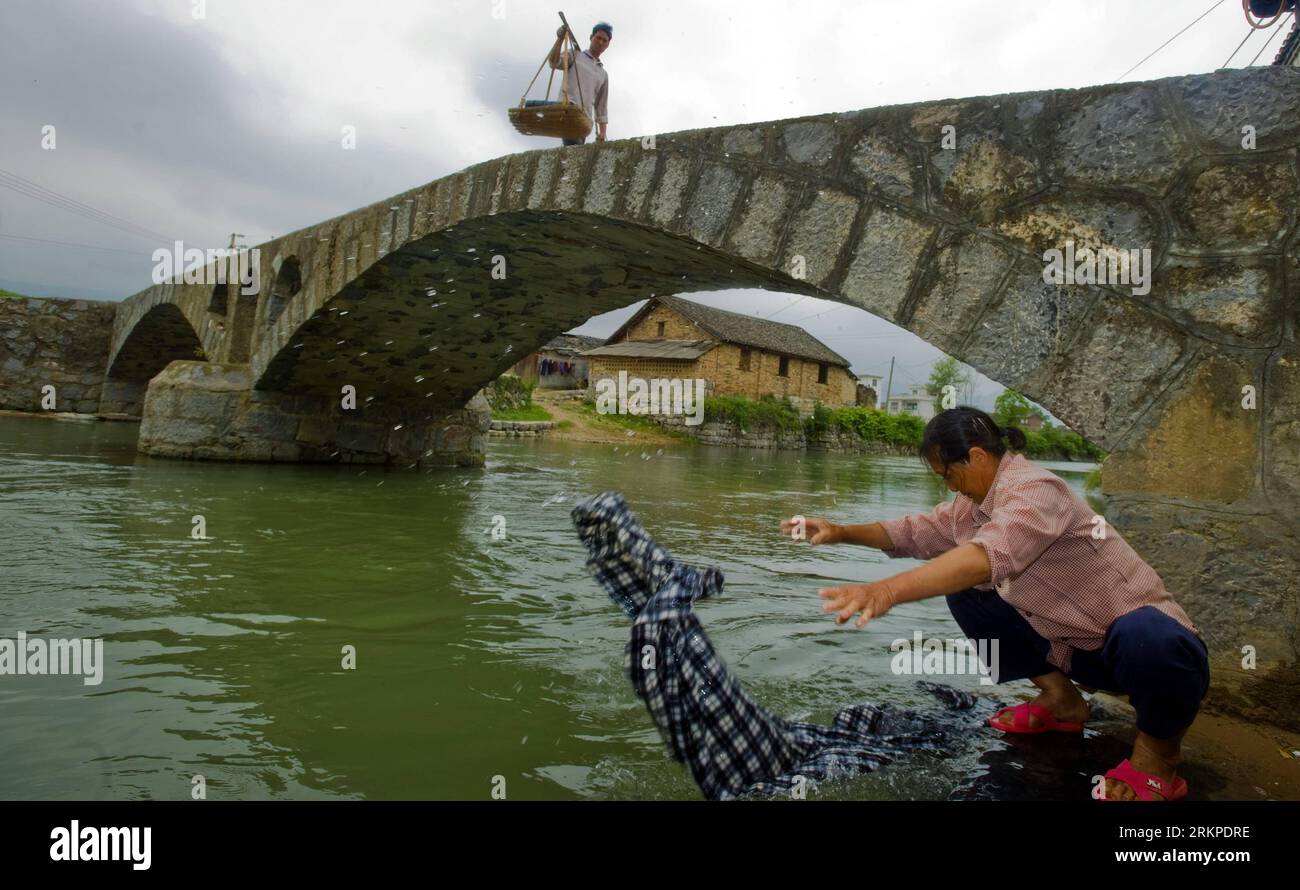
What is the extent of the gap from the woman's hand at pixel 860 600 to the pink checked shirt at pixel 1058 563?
35 centimetres

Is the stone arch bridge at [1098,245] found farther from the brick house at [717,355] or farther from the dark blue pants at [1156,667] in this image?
the brick house at [717,355]

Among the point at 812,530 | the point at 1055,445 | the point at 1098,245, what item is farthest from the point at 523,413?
the point at 1055,445

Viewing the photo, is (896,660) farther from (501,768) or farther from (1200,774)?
(501,768)

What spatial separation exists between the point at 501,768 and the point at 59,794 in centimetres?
107

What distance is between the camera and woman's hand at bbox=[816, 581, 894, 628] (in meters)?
1.75

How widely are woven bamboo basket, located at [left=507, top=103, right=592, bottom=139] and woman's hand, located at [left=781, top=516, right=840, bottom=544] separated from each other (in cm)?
463

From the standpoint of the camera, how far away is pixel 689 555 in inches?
237

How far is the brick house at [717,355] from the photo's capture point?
101 feet

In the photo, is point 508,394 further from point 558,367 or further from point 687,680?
point 687,680

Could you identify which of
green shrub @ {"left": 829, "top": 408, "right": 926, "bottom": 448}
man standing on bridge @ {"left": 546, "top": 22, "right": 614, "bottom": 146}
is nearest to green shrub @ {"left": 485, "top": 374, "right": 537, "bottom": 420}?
green shrub @ {"left": 829, "top": 408, "right": 926, "bottom": 448}

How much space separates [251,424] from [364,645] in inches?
322

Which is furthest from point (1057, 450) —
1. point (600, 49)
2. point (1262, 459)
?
point (1262, 459)

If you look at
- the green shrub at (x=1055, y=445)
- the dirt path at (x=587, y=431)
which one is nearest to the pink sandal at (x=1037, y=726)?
the dirt path at (x=587, y=431)

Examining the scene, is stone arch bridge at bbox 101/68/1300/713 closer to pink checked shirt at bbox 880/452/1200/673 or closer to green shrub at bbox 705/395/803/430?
pink checked shirt at bbox 880/452/1200/673
